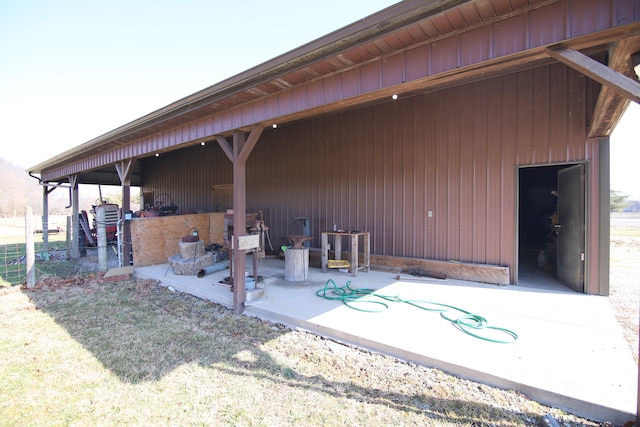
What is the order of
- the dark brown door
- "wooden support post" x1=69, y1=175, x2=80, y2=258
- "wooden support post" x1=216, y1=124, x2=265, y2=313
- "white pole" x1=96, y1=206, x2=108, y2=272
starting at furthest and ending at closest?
"wooden support post" x1=69, y1=175, x2=80, y2=258, "white pole" x1=96, y1=206, x2=108, y2=272, the dark brown door, "wooden support post" x1=216, y1=124, x2=265, y2=313

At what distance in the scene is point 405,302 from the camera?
3816 millimetres

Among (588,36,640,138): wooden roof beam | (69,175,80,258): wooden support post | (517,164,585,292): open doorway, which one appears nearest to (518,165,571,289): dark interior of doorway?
(517,164,585,292): open doorway

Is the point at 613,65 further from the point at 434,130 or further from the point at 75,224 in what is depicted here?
the point at 75,224

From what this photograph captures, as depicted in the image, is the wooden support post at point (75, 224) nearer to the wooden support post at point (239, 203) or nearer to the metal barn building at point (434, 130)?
the metal barn building at point (434, 130)

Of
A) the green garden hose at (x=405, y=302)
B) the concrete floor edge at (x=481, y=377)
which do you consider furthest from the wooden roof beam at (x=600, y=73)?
the green garden hose at (x=405, y=302)

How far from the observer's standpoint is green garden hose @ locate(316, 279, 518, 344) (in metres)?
2.89

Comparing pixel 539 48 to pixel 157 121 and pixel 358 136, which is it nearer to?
pixel 358 136

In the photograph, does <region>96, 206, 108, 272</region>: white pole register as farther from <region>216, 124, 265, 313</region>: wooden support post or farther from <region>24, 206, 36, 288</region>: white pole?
<region>216, 124, 265, 313</region>: wooden support post

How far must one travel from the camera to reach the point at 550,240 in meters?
6.66

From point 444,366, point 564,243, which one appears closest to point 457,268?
point 564,243

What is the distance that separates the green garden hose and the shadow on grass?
0.90 metres

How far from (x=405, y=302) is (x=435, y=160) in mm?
2861

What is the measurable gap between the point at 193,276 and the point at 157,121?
2.83 metres

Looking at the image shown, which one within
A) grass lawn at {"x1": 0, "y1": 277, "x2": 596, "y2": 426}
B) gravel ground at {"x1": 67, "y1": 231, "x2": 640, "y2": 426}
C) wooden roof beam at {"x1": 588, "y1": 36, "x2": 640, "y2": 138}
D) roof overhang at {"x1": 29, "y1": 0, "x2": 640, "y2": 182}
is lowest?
grass lawn at {"x1": 0, "y1": 277, "x2": 596, "y2": 426}
